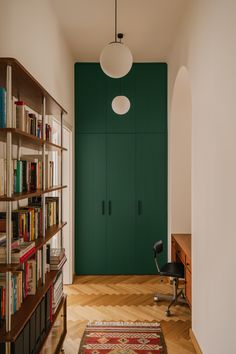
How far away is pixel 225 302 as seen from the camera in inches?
89.5

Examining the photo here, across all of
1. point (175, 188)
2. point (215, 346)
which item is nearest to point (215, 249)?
point (215, 346)

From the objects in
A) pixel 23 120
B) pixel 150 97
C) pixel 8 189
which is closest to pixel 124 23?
pixel 150 97

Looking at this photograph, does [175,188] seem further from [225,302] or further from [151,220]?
[225,302]

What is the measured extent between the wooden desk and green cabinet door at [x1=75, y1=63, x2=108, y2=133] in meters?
2.11

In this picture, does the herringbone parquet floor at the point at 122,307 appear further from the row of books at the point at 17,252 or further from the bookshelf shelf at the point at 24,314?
the row of books at the point at 17,252

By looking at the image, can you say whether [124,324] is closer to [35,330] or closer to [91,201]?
[35,330]

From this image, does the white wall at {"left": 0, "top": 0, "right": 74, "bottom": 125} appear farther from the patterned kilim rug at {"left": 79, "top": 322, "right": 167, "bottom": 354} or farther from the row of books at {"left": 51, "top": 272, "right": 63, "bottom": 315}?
the patterned kilim rug at {"left": 79, "top": 322, "right": 167, "bottom": 354}

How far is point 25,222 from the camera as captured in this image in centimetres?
230

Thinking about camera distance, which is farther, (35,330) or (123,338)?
(123,338)

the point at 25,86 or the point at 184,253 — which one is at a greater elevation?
the point at 25,86

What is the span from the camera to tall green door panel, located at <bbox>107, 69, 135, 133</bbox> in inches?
220

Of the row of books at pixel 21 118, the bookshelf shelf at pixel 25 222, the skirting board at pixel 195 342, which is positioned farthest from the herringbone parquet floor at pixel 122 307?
the row of books at pixel 21 118

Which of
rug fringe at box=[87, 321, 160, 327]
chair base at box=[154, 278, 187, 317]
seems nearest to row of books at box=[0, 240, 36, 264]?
rug fringe at box=[87, 321, 160, 327]

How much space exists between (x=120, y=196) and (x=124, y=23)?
261cm
